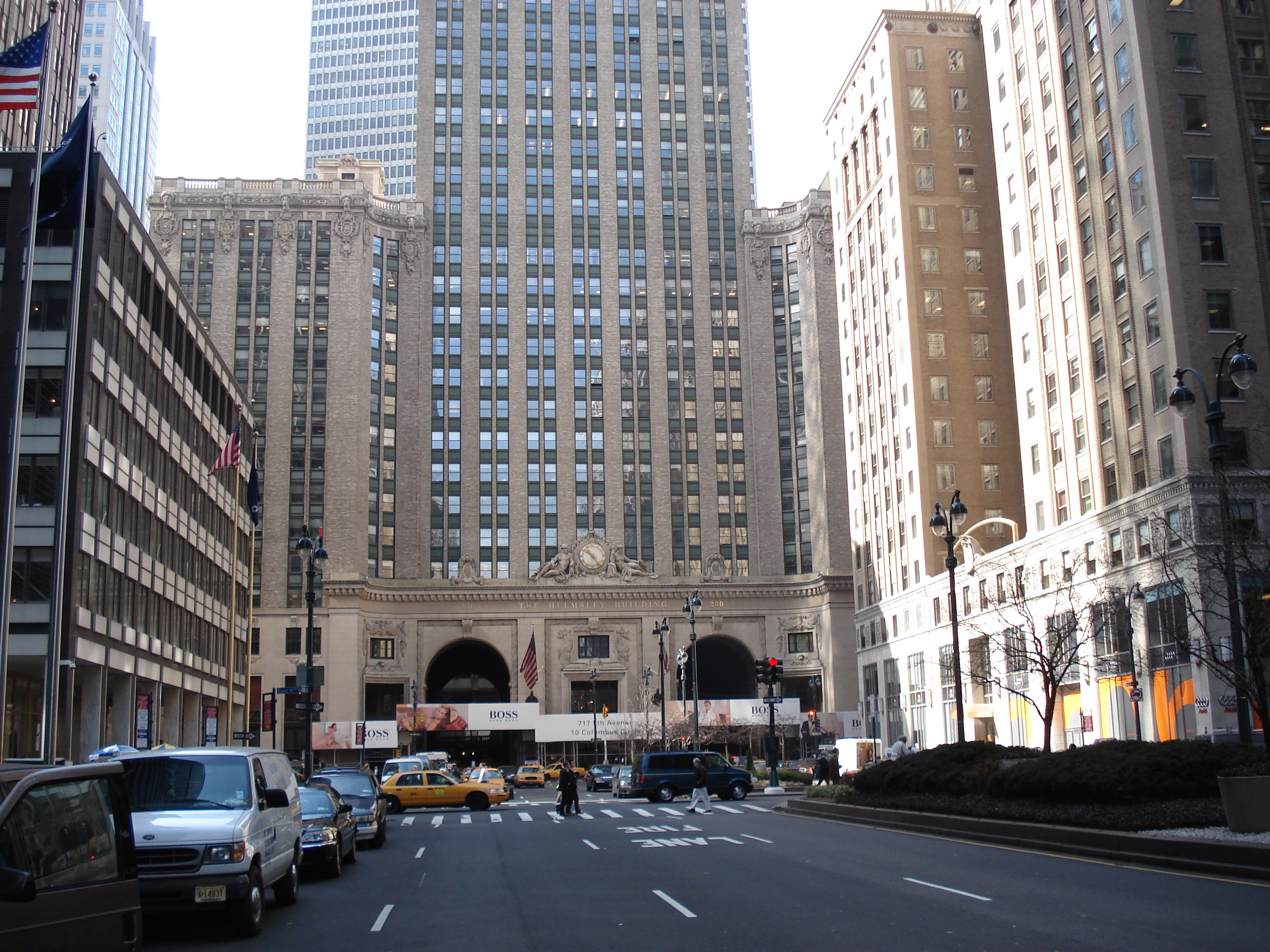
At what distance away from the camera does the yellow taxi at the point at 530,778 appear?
73312 millimetres

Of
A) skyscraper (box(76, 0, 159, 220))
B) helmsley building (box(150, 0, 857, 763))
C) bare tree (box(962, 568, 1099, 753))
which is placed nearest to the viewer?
bare tree (box(962, 568, 1099, 753))

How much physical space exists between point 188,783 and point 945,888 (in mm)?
9881

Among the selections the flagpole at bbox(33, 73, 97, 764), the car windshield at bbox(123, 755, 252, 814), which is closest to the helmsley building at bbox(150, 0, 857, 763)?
the flagpole at bbox(33, 73, 97, 764)

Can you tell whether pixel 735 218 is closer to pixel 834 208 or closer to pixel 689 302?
pixel 689 302

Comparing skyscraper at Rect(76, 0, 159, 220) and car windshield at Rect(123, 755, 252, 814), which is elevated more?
skyscraper at Rect(76, 0, 159, 220)

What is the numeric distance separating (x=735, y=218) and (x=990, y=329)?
4085 centimetres

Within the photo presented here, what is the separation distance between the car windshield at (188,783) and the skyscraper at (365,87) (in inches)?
6218

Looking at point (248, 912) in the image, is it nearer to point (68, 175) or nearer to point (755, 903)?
point (755, 903)

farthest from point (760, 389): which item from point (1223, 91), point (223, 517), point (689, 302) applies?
point (1223, 91)

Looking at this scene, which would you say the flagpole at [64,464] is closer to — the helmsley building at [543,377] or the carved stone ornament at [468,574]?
the helmsley building at [543,377]

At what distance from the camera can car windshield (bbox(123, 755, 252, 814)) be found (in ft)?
45.2

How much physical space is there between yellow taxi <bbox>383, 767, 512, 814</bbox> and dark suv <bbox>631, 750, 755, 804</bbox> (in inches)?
230

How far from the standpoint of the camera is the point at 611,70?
111 m

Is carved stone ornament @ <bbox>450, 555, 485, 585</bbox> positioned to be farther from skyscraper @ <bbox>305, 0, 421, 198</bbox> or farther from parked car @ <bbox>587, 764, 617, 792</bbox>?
skyscraper @ <bbox>305, 0, 421, 198</bbox>
